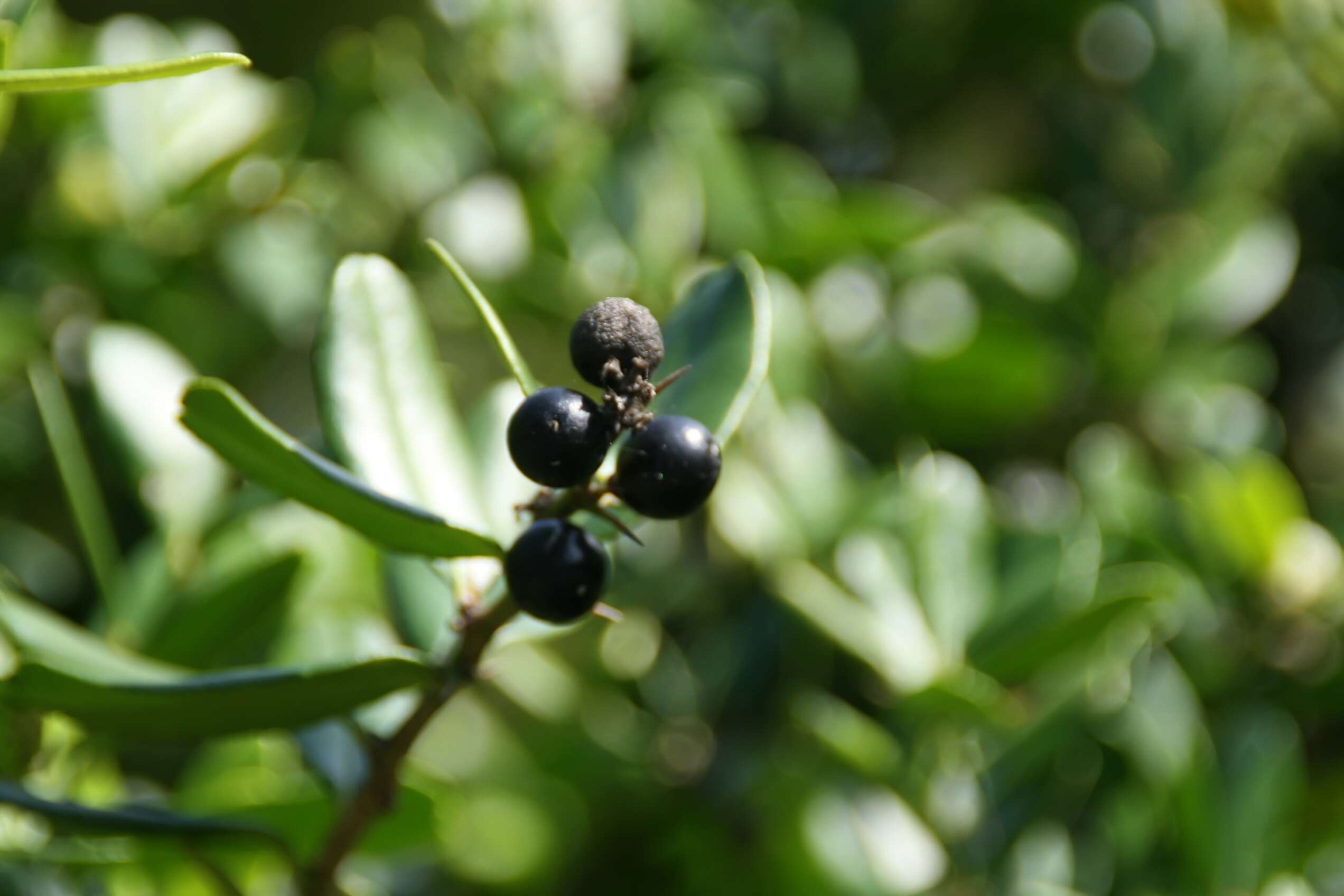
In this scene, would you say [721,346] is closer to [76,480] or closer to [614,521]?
[614,521]

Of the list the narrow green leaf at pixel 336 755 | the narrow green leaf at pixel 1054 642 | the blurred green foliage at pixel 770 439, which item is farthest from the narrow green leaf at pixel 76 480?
the narrow green leaf at pixel 1054 642

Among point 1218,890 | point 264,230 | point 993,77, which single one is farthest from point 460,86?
point 1218,890

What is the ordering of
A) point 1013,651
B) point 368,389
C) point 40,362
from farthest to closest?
point 40,362 → point 1013,651 → point 368,389

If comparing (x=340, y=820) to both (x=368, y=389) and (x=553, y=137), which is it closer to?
(x=368, y=389)

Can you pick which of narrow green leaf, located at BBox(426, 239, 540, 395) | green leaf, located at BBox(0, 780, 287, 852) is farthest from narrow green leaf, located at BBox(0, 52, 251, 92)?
green leaf, located at BBox(0, 780, 287, 852)

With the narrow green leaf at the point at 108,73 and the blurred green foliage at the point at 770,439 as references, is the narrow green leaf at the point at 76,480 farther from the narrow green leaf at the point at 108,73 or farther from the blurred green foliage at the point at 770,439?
the narrow green leaf at the point at 108,73

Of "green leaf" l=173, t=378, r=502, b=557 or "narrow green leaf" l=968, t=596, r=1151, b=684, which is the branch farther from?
"narrow green leaf" l=968, t=596, r=1151, b=684
